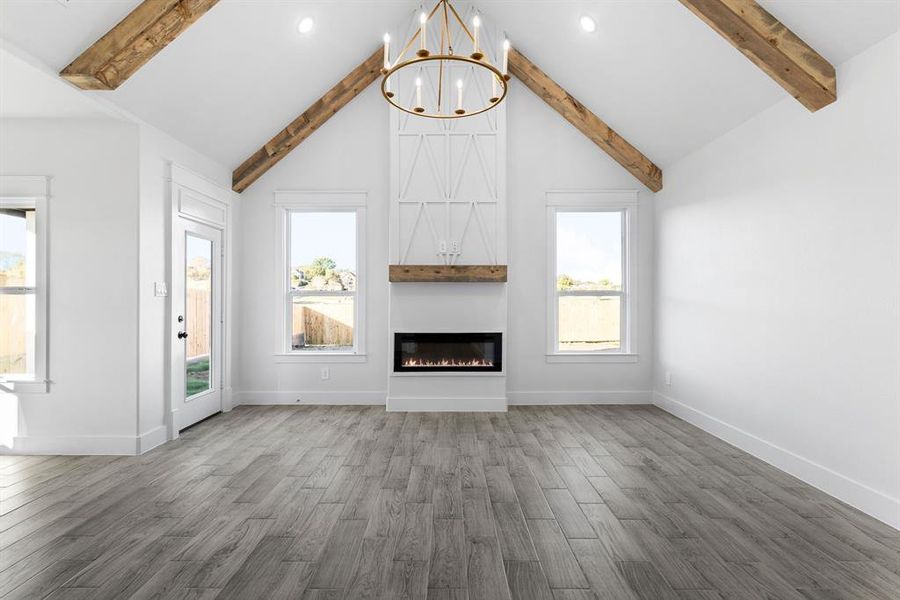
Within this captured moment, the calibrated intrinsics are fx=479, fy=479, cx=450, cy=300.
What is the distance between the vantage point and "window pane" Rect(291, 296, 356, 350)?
579 centimetres

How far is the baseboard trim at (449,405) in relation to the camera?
17.5ft

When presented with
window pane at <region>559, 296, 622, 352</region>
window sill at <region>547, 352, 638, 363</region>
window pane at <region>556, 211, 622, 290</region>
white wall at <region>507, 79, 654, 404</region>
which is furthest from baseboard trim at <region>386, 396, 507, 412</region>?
window pane at <region>556, 211, 622, 290</region>

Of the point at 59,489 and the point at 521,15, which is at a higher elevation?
the point at 521,15

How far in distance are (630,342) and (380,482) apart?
373cm

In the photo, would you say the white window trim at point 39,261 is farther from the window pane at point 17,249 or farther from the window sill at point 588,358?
the window sill at point 588,358

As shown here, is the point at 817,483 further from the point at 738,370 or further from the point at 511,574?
the point at 511,574

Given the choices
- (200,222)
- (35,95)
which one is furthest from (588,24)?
(35,95)

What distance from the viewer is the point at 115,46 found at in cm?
307

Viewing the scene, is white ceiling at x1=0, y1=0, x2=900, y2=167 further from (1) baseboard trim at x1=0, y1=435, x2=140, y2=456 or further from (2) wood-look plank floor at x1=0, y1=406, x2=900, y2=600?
(2) wood-look plank floor at x1=0, y1=406, x2=900, y2=600

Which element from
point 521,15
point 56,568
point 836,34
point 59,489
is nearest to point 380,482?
point 56,568

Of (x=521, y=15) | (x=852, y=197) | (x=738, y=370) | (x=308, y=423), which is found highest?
(x=521, y=15)

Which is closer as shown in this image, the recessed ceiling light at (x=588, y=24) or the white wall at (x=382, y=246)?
the recessed ceiling light at (x=588, y=24)

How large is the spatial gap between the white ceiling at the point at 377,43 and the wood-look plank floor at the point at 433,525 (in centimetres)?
276

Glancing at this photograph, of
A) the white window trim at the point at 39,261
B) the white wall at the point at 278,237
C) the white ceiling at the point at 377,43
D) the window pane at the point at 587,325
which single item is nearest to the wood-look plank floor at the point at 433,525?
the white window trim at the point at 39,261
